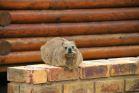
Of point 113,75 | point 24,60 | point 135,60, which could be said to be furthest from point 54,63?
point 24,60

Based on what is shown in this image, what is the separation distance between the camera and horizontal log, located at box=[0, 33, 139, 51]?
22.7 ft

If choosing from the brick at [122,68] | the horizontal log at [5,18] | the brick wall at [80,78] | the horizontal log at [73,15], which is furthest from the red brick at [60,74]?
the horizontal log at [73,15]

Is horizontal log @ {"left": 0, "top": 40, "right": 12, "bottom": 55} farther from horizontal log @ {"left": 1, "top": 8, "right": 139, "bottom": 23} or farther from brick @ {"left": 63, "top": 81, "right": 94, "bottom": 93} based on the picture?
brick @ {"left": 63, "top": 81, "right": 94, "bottom": 93}

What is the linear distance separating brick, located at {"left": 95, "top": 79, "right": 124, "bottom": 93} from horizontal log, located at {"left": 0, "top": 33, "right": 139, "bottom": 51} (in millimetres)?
2139

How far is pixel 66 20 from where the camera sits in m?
7.43

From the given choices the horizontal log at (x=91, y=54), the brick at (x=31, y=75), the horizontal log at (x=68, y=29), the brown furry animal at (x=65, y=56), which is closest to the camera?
the brick at (x=31, y=75)

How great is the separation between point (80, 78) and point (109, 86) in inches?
16.3

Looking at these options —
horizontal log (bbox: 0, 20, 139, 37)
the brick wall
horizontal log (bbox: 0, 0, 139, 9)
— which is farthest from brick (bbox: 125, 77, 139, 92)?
horizontal log (bbox: 0, 0, 139, 9)

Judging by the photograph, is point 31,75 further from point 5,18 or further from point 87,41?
point 87,41

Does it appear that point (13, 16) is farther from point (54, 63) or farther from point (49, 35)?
point (54, 63)

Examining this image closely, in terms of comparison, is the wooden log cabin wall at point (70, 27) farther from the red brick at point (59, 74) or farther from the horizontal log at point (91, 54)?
the red brick at point (59, 74)

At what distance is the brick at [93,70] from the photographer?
5.01 meters

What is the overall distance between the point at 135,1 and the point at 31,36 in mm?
2157

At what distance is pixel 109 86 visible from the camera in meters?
5.20
